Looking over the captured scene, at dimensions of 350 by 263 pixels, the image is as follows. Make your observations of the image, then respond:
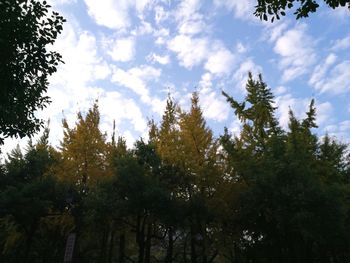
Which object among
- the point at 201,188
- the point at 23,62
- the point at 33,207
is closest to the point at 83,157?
the point at 33,207

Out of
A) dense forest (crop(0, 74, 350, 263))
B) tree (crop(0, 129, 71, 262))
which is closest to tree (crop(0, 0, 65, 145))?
dense forest (crop(0, 74, 350, 263))

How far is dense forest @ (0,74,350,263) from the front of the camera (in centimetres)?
1606

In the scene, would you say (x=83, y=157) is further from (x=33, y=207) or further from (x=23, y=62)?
(x=23, y=62)

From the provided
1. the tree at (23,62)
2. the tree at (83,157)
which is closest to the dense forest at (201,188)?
the tree at (83,157)

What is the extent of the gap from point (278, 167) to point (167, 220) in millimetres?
5979

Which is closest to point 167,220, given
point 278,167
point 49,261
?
point 278,167

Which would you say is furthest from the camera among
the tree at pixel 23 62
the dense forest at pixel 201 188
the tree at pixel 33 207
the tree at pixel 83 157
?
the tree at pixel 83 157

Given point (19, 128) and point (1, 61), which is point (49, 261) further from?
point (1, 61)

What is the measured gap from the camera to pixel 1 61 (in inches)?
311

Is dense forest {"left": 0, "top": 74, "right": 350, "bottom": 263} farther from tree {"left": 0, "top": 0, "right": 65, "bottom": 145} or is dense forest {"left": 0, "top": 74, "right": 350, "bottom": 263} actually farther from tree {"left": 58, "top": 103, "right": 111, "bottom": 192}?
tree {"left": 0, "top": 0, "right": 65, "bottom": 145}

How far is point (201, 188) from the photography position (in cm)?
1889

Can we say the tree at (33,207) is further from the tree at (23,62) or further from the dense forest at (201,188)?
Answer: the tree at (23,62)

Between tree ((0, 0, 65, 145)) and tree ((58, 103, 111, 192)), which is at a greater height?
tree ((58, 103, 111, 192))

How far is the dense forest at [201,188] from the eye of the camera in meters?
16.1
